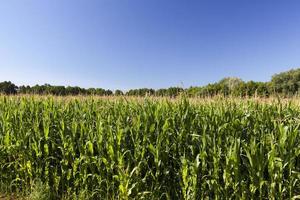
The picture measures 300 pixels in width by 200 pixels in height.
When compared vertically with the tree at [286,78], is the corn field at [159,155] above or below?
below

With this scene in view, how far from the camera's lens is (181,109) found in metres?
5.53

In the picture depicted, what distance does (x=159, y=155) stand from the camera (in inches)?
189

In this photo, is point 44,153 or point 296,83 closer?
point 44,153

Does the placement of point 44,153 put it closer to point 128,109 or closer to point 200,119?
point 128,109

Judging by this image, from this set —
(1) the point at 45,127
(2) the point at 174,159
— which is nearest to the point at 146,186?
(2) the point at 174,159

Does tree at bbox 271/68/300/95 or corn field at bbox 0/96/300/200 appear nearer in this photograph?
corn field at bbox 0/96/300/200

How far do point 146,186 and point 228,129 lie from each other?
5.37 ft

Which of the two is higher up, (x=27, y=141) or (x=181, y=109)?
(x=181, y=109)

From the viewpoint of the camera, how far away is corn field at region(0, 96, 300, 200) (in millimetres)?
4129

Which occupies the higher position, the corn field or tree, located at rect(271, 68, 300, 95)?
tree, located at rect(271, 68, 300, 95)

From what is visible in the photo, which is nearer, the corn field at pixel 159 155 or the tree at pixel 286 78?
the corn field at pixel 159 155

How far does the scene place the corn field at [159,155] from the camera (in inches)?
163

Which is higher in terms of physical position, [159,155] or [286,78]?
[286,78]

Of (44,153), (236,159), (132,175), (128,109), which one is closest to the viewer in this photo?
(236,159)
